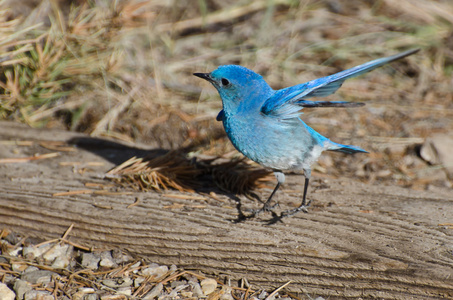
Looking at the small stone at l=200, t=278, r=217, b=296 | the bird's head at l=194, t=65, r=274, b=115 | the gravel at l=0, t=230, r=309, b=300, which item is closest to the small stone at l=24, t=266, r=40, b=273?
the gravel at l=0, t=230, r=309, b=300

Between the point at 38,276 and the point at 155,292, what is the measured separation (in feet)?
2.08

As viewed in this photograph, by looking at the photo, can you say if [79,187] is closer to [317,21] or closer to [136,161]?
[136,161]

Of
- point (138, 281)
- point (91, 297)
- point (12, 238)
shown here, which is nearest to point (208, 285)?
point (138, 281)

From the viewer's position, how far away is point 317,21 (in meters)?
5.88

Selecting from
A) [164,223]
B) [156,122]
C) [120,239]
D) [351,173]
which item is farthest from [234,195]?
[156,122]

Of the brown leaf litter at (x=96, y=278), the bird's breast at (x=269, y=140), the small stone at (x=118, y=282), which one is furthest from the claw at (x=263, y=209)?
the small stone at (x=118, y=282)

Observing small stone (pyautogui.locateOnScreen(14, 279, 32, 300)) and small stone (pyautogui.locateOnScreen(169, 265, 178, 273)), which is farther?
small stone (pyautogui.locateOnScreen(169, 265, 178, 273))

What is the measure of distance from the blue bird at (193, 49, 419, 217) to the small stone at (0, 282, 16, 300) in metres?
1.34

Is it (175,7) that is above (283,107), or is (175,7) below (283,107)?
above

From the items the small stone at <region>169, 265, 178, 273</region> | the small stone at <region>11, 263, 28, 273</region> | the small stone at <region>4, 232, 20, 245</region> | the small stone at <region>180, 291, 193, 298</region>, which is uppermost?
the small stone at <region>4, 232, 20, 245</region>

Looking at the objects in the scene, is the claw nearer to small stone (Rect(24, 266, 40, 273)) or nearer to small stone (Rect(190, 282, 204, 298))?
small stone (Rect(190, 282, 204, 298))

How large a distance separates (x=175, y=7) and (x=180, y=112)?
2.25m

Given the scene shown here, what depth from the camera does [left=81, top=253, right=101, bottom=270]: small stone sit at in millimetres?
2467

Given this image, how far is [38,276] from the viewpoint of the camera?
7.73 ft
